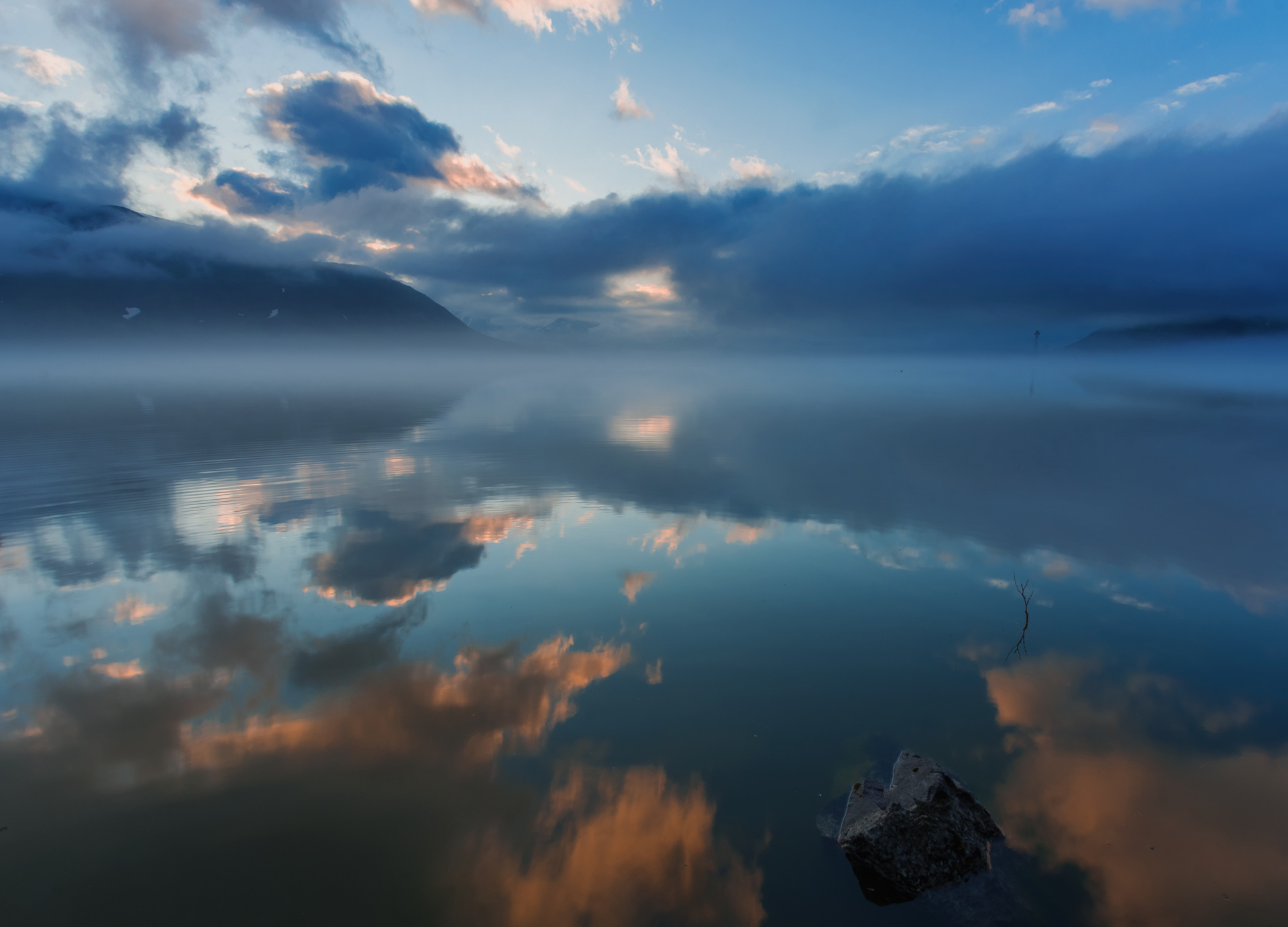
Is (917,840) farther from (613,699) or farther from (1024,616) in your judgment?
(1024,616)

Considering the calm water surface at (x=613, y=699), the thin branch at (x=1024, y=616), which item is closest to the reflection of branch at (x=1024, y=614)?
the thin branch at (x=1024, y=616)

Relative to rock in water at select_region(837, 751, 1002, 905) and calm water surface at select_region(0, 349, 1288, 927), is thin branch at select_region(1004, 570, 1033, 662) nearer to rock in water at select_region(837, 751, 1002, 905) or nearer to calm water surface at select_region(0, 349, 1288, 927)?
calm water surface at select_region(0, 349, 1288, 927)

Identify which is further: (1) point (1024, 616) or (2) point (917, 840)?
(1) point (1024, 616)

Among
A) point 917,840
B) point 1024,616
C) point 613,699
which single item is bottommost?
point 1024,616

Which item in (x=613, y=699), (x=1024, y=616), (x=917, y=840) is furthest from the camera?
(x=1024, y=616)

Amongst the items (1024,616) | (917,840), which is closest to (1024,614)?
(1024,616)

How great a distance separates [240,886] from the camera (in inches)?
285

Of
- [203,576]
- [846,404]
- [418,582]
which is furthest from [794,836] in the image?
[846,404]

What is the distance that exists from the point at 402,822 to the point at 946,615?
12.0m

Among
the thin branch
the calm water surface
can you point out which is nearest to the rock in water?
the calm water surface

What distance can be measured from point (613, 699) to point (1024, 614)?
33.0 ft

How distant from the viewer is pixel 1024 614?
14.3m

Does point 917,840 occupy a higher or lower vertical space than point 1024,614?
higher

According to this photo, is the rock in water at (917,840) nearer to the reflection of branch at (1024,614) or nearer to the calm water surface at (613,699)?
the calm water surface at (613,699)
